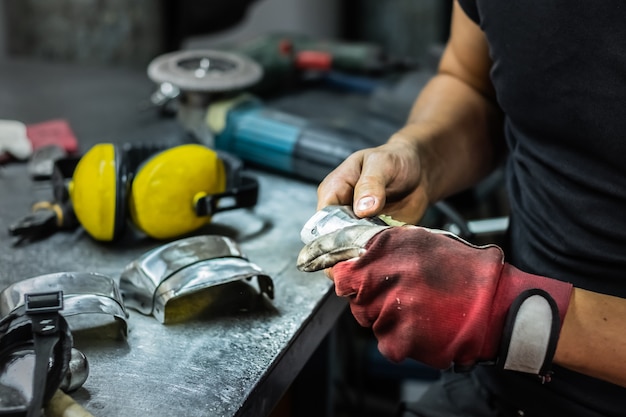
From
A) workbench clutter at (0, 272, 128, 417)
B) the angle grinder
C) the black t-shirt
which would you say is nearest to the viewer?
workbench clutter at (0, 272, 128, 417)

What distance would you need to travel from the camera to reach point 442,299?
546 mm

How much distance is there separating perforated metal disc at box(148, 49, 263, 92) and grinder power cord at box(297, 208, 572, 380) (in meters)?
0.55

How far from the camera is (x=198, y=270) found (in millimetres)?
682

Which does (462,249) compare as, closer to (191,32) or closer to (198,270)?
(198,270)

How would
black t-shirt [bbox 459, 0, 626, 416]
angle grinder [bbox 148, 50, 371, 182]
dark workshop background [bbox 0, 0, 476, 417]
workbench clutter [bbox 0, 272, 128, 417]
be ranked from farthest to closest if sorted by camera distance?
1. dark workshop background [bbox 0, 0, 476, 417]
2. angle grinder [bbox 148, 50, 371, 182]
3. black t-shirt [bbox 459, 0, 626, 416]
4. workbench clutter [bbox 0, 272, 128, 417]

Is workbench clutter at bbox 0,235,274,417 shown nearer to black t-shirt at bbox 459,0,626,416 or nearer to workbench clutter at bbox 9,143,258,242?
workbench clutter at bbox 9,143,258,242

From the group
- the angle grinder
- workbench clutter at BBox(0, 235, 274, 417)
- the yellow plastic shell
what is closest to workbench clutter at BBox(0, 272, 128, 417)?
workbench clutter at BBox(0, 235, 274, 417)

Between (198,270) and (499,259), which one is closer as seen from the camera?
(499,259)

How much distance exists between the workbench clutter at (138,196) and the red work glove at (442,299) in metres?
0.28

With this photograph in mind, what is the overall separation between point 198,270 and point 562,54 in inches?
14.5

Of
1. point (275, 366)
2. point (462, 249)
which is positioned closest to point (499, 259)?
point (462, 249)

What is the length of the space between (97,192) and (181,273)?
0.16 metres

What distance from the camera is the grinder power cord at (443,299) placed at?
546 mm

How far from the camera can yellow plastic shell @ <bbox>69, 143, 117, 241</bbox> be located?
773 mm
